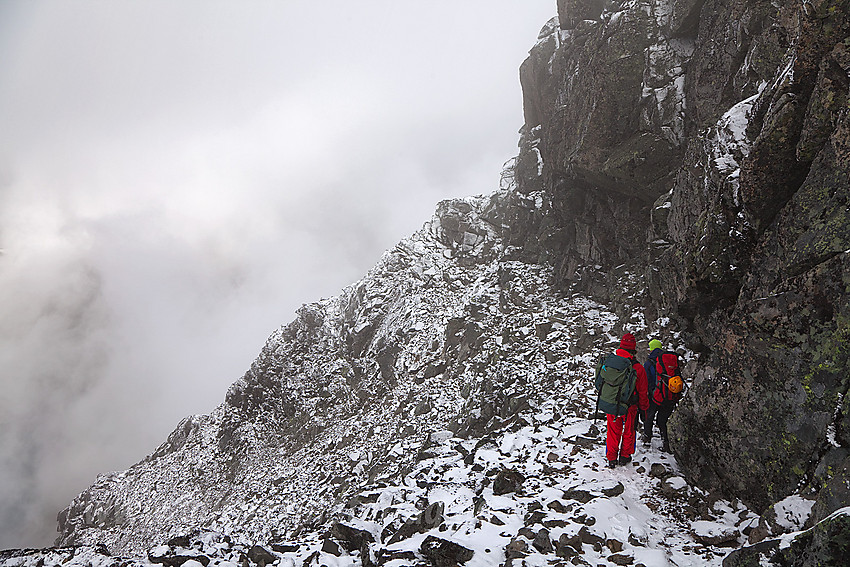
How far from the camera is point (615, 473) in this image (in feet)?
26.9

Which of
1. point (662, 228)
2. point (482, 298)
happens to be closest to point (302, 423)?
point (482, 298)

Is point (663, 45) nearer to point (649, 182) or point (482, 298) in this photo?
point (649, 182)

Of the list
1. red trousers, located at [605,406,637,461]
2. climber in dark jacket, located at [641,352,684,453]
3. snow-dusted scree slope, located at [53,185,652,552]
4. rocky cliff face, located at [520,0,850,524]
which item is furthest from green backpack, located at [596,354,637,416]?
snow-dusted scree slope, located at [53,185,652,552]

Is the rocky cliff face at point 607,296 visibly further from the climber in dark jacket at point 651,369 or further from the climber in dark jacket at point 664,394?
the climber in dark jacket at point 651,369

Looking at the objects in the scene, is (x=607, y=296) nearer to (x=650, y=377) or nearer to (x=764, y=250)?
(x=650, y=377)

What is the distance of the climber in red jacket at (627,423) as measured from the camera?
823 cm

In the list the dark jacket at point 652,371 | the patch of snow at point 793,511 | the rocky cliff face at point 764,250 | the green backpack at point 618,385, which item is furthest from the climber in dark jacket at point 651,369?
the patch of snow at point 793,511

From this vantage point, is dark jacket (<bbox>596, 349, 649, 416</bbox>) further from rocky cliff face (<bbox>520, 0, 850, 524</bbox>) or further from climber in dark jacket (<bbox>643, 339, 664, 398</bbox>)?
rocky cliff face (<bbox>520, 0, 850, 524</bbox>)

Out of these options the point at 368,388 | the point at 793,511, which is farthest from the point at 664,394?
the point at 368,388

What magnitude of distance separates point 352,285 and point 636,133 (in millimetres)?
23674

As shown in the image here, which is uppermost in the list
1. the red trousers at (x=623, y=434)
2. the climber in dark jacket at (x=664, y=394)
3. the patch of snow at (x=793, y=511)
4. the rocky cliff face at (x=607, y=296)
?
the rocky cliff face at (x=607, y=296)

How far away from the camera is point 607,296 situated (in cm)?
1755

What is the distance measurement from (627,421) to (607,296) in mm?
10224

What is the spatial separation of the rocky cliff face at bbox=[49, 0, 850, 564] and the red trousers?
749mm
